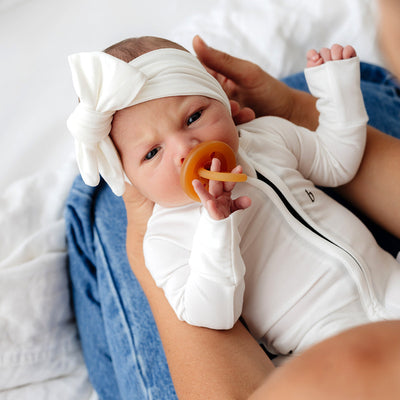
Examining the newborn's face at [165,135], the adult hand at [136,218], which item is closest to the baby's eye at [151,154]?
the newborn's face at [165,135]

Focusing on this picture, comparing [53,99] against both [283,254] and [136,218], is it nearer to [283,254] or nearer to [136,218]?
[136,218]

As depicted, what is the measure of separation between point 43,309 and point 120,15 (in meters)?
1.44

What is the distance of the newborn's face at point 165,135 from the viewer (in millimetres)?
857

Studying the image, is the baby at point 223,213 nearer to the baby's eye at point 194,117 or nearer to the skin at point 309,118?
the baby's eye at point 194,117

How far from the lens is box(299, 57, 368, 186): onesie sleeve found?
1026mm

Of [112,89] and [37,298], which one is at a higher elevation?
[112,89]

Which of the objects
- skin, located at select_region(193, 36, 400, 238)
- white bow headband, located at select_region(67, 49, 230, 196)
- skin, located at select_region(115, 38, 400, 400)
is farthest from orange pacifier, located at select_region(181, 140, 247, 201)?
skin, located at select_region(193, 36, 400, 238)

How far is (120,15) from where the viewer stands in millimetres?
2125

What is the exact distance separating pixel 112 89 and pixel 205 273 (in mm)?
380

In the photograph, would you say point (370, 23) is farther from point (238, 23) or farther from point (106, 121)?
point (106, 121)

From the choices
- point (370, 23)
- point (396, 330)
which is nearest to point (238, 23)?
point (370, 23)

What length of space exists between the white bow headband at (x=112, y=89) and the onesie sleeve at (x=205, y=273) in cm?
20

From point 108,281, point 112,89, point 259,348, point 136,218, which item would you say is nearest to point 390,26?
point 112,89

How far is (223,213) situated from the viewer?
0.81 meters
